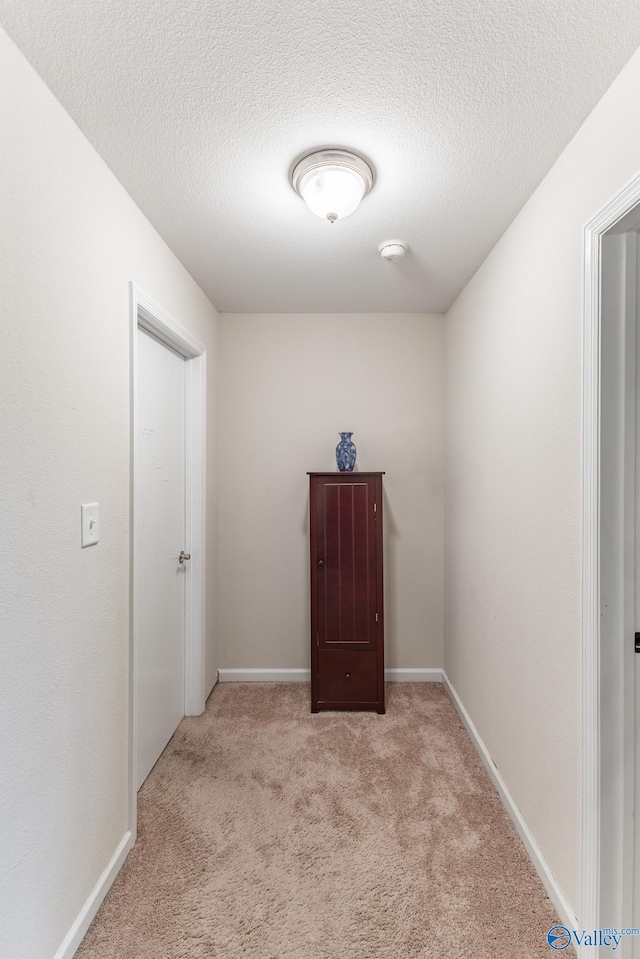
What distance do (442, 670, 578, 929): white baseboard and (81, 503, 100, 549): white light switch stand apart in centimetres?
184

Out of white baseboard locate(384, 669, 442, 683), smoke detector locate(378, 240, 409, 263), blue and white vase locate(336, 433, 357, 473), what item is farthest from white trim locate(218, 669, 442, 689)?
smoke detector locate(378, 240, 409, 263)

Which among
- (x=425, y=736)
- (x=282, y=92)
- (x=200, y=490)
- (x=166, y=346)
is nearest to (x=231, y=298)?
(x=166, y=346)

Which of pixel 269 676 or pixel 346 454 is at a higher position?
pixel 346 454

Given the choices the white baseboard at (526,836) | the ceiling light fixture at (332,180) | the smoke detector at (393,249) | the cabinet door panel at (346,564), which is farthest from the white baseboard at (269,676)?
the ceiling light fixture at (332,180)

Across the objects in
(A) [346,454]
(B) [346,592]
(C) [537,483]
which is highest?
(A) [346,454]

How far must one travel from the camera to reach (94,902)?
1.47 metres

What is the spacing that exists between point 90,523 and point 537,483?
154 centimetres

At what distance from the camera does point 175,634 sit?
260 centimetres

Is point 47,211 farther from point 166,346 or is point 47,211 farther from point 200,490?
point 200,490

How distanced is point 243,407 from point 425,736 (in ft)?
7.40
